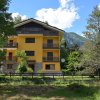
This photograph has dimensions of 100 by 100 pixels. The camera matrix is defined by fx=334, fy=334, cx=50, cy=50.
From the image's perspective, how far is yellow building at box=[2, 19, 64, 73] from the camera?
63656 mm

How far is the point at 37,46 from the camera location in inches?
2557

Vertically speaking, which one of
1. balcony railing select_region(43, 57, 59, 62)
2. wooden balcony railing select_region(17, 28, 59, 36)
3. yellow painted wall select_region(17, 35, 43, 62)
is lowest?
balcony railing select_region(43, 57, 59, 62)

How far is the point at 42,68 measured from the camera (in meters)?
64.1

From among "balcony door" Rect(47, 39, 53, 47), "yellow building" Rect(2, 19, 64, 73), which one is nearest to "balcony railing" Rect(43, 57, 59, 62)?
"yellow building" Rect(2, 19, 64, 73)

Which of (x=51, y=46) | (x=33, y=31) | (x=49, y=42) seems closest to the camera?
(x=33, y=31)

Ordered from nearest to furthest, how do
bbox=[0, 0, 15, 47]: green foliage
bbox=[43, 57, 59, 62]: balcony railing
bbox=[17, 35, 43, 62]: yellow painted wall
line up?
1. bbox=[0, 0, 15, 47]: green foliage
2. bbox=[17, 35, 43, 62]: yellow painted wall
3. bbox=[43, 57, 59, 62]: balcony railing

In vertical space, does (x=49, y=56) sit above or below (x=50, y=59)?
above

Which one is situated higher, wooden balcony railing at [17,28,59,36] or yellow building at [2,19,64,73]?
wooden balcony railing at [17,28,59,36]

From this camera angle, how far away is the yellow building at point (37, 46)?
63.7m

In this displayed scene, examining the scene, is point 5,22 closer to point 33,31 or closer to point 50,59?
point 33,31

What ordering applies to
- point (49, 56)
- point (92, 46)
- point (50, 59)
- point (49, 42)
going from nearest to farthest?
point (92, 46)
point (50, 59)
point (49, 56)
point (49, 42)

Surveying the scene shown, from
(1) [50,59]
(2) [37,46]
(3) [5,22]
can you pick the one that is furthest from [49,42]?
(3) [5,22]

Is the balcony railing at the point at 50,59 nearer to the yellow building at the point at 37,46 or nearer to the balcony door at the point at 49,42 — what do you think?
the yellow building at the point at 37,46

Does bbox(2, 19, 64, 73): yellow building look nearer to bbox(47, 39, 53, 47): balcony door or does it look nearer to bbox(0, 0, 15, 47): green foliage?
bbox(47, 39, 53, 47): balcony door
